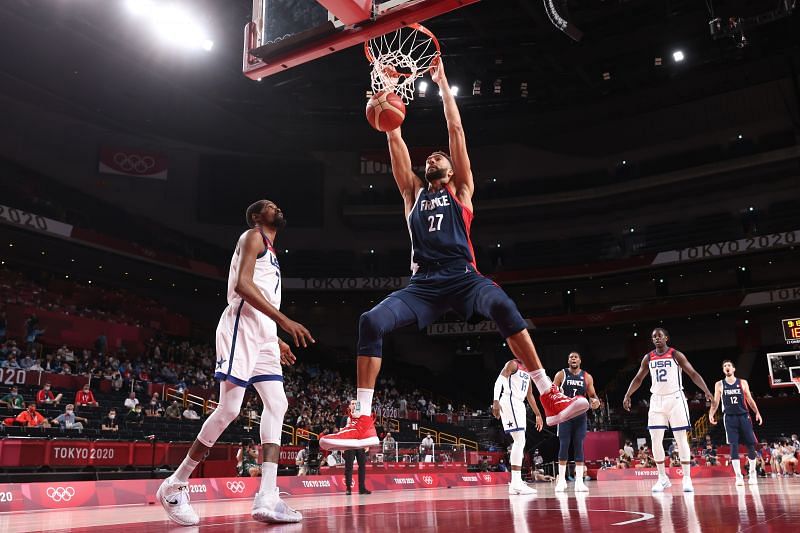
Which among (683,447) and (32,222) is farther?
(32,222)

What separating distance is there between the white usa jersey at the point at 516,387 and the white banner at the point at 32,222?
68.2 feet

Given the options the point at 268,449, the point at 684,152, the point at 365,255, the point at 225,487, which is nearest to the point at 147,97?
the point at 365,255

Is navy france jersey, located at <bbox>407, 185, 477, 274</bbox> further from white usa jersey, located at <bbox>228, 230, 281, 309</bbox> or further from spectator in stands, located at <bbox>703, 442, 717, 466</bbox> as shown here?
spectator in stands, located at <bbox>703, 442, 717, 466</bbox>

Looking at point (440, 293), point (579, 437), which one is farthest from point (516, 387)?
point (440, 293)

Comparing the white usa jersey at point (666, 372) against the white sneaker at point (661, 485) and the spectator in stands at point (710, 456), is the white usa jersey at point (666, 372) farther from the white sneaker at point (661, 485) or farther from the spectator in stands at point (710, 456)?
the spectator in stands at point (710, 456)

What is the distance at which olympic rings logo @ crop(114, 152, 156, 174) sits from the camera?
102 feet

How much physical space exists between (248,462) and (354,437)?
35.0 ft

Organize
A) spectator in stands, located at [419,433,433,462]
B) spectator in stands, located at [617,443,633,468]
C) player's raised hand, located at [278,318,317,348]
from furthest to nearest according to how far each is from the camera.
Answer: spectator in stands, located at [617,443,633,468] < spectator in stands, located at [419,433,433,462] < player's raised hand, located at [278,318,317,348]

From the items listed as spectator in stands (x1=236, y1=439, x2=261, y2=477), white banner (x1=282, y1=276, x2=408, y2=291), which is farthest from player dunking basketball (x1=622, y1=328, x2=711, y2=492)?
white banner (x1=282, y1=276, x2=408, y2=291)

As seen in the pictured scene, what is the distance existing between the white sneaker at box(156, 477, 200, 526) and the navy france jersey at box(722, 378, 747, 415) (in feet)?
35.9

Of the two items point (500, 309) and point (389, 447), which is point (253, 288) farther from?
point (389, 447)

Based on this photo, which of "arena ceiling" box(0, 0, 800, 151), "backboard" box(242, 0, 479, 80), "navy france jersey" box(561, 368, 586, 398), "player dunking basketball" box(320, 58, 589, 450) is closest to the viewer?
"player dunking basketball" box(320, 58, 589, 450)

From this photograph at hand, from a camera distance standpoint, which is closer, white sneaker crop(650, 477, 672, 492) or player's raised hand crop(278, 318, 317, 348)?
player's raised hand crop(278, 318, 317, 348)

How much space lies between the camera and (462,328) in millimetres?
36125
